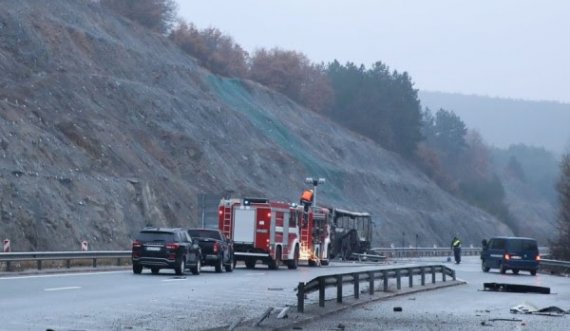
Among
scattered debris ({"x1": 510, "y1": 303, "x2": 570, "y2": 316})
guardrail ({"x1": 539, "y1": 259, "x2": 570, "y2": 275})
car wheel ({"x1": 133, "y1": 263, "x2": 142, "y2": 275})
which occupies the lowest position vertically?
scattered debris ({"x1": 510, "y1": 303, "x2": 570, "y2": 316})

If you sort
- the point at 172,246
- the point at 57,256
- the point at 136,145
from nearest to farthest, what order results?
the point at 172,246 → the point at 57,256 → the point at 136,145

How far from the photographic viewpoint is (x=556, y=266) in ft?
194

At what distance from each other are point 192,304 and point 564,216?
4034 centimetres

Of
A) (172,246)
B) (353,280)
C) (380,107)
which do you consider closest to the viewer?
(353,280)

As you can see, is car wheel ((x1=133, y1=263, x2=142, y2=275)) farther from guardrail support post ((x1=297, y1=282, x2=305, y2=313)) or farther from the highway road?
guardrail support post ((x1=297, y1=282, x2=305, y2=313))

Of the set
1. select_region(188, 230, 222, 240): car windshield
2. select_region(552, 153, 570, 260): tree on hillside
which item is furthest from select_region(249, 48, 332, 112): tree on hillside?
select_region(188, 230, 222, 240): car windshield

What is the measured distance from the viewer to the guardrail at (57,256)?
37.2m

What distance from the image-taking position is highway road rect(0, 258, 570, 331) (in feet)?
69.2

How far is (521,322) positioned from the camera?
22.9m

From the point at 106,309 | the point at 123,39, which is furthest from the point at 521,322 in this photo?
the point at 123,39

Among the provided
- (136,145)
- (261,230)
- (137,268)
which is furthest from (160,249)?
(136,145)

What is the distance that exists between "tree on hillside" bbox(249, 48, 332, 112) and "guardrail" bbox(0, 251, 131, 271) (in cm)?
7470

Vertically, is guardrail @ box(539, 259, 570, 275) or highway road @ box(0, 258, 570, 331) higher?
guardrail @ box(539, 259, 570, 275)

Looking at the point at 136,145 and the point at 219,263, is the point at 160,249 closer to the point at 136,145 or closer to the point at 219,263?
the point at 219,263
